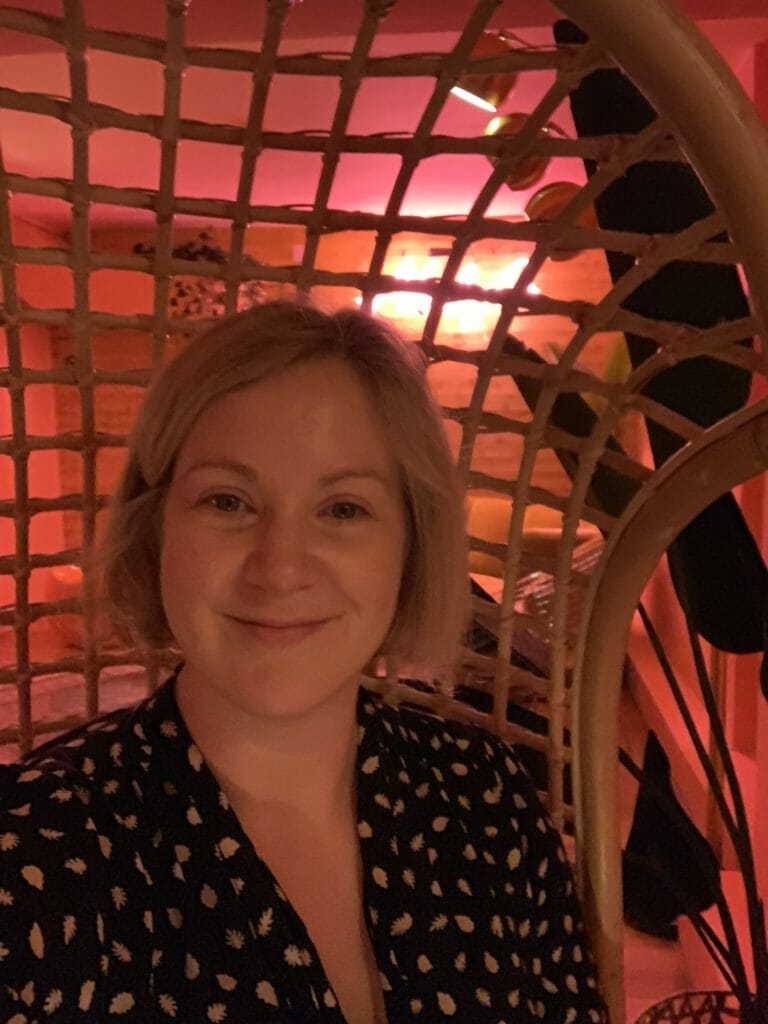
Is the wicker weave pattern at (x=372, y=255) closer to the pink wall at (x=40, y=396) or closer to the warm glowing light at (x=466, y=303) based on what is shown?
the pink wall at (x=40, y=396)

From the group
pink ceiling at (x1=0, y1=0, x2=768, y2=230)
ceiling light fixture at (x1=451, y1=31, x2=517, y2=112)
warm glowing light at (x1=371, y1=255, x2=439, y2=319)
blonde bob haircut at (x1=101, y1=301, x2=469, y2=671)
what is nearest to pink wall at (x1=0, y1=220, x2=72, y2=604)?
pink ceiling at (x1=0, y1=0, x2=768, y2=230)

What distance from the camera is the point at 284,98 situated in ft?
8.71

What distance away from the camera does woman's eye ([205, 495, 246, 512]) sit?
668 mm

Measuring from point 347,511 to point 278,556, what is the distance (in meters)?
0.08

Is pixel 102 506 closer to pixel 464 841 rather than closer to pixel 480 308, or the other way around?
pixel 464 841

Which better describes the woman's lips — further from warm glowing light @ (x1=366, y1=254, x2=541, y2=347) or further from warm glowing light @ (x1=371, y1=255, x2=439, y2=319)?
warm glowing light @ (x1=366, y1=254, x2=541, y2=347)

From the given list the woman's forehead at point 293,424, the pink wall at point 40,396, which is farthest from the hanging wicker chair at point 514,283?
the pink wall at point 40,396

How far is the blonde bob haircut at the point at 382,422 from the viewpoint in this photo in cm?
68

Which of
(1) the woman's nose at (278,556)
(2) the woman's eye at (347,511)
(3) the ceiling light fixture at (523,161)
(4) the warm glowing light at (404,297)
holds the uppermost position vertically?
(4) the warm glowing light at (404,297)

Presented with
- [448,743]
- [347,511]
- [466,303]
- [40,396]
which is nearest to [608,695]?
[448,743]

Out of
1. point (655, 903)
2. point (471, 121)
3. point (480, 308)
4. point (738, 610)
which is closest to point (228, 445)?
point (738, 610)

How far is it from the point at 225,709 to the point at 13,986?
0.76 feet

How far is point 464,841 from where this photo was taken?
0.78 m

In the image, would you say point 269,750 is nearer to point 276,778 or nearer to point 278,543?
point 276,778
